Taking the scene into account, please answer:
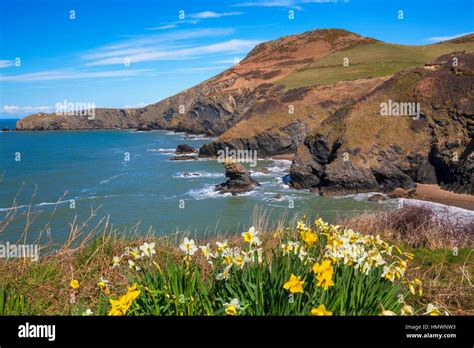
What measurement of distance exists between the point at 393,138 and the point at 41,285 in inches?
1402

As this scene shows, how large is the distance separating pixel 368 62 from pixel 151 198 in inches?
2709

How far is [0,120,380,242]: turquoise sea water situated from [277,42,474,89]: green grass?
30662 millimetres

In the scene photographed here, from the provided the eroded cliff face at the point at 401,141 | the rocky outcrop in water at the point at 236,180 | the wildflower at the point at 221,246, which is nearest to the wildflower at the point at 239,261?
the wildflower at the point at 221,246

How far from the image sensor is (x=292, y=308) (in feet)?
12.5

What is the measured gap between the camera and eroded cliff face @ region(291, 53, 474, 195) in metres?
35.3

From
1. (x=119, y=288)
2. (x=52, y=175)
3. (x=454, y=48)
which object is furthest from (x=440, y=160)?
(x=454, y=48)

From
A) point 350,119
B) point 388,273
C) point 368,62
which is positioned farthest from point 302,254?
point 368,62

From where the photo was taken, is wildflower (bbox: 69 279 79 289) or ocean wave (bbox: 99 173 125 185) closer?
wildflower (bbox: 69 279 79 289)

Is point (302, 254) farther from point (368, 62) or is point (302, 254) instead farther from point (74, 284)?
point (368, 62)

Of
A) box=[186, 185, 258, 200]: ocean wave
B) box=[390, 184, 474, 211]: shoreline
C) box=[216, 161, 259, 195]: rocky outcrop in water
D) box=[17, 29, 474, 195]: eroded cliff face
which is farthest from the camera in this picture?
box=[216, 161, 259, 195]: rocky outcrop in water

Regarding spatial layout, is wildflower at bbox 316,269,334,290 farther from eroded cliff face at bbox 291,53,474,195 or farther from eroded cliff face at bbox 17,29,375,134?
eroded cliff face at bbox 17,29,375,134

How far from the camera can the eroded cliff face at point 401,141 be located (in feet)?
116

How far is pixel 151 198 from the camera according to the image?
3600 centimetres

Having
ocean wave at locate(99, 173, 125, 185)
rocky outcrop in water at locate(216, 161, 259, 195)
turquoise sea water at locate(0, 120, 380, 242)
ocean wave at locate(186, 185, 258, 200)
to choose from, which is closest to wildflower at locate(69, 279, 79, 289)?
turquoise sea water at locate(0, 120, 380, 242)
